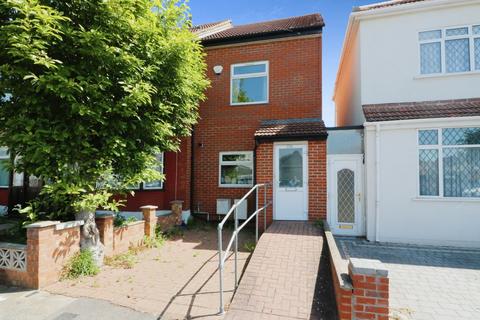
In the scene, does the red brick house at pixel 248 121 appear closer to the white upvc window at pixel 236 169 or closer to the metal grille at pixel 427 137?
the white upvc window at pixel 236 169

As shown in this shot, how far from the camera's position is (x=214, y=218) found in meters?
8.82

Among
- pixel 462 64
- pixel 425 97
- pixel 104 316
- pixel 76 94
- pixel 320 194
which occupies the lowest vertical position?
pixel 104 316

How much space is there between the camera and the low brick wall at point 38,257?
4078 millimetres

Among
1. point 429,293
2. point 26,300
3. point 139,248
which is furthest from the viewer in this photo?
point 139,248

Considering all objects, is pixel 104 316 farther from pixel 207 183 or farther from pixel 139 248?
pixel 207 183

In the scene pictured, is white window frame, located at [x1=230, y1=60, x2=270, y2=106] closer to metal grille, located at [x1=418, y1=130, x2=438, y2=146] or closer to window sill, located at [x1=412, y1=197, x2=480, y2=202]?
metal grille, located at [x1=418, y1=130, x2=438, y2=146]

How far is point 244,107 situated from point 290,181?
127 inches

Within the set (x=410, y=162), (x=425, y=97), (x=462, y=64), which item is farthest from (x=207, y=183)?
(x=462, y=64)

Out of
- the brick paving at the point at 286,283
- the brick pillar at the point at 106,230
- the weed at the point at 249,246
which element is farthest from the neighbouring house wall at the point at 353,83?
the brick pillar at the point at 106,230

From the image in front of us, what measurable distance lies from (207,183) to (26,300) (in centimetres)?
574

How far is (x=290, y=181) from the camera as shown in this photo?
24.1 ft

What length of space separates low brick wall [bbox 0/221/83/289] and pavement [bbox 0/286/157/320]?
0.79ft

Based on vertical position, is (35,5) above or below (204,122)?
above

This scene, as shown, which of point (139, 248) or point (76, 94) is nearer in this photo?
point (76, 94)
